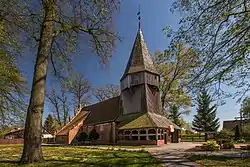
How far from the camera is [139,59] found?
101 ft

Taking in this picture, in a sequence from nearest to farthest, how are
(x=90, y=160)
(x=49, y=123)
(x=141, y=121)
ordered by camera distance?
(x=90, y=160) → (x=141, y=121) → (x=49, y=123)

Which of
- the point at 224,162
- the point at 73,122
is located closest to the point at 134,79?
the point at 73,122

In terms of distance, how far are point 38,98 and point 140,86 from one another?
21.3 m

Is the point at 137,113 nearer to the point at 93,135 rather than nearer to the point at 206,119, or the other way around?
the point at 93,135

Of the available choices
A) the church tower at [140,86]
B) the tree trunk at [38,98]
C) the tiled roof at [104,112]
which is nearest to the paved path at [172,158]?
the tree trunk at [38,98]

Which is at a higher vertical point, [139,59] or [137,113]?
[139,59]

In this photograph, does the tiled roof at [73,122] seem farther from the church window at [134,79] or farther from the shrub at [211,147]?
the shrub at [211,147]

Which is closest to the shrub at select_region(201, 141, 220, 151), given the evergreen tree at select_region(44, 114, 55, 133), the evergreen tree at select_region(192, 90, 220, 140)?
the evergreen tree at select_region(192, 90, 220, 140)

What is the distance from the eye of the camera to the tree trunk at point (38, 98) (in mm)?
8094

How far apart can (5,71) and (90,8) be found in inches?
183

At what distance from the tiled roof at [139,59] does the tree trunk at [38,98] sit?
2058 cm

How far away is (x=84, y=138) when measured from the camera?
31781 mm

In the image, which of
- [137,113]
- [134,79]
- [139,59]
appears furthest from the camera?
[139,59]

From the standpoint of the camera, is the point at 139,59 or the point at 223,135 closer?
the point at 223,135
